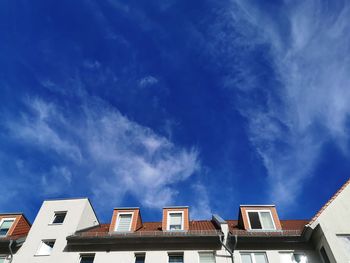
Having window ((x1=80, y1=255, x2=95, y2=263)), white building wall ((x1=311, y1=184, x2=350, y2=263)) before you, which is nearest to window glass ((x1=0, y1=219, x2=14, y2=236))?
window ((x1=80, y1=255, x2=95, y2=263))

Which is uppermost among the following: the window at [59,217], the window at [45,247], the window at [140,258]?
the window at [59,217]

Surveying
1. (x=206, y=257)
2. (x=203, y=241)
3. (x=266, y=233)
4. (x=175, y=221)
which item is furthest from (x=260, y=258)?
(x=175, y=221)

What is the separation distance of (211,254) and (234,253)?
4.82ft

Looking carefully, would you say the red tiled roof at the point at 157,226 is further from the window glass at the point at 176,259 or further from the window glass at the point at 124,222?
the window glass at the point at 176,259

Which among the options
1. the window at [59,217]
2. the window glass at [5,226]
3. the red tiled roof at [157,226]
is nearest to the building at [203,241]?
the red tiled roof at [157,226]

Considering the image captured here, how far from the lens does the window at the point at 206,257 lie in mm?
18438

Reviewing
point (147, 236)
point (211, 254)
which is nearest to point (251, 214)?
point (211, 254)

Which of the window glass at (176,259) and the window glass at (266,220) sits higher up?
the window glass at (266,220)

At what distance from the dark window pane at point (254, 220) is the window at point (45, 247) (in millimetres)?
14245

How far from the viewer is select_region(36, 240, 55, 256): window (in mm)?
19891

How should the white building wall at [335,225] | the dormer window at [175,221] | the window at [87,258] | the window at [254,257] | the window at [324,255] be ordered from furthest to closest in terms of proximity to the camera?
the dormer window at [175,221] → the window at [87,258] → the window at [254,257] → the window at [324,255] → the white building wall at [335,225]

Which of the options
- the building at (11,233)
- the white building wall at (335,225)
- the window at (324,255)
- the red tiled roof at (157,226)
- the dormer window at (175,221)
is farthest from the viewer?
the red tiled roof at (157,226)

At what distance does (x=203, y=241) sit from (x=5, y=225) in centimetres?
1573

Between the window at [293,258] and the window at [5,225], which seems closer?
the window at [293,258]
